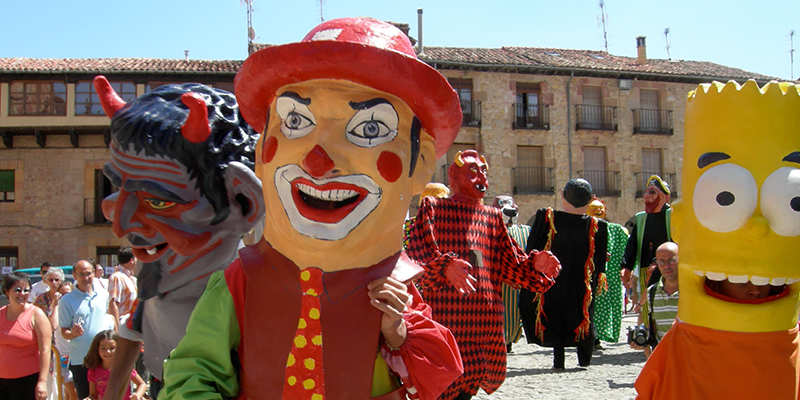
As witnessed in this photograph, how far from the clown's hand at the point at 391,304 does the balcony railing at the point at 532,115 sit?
22.4 metres

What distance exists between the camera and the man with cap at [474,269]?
4.09 meters

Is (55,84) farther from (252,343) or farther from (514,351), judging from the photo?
(252,343)

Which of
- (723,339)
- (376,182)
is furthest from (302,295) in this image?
(723,339)

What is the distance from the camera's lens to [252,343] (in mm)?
2197

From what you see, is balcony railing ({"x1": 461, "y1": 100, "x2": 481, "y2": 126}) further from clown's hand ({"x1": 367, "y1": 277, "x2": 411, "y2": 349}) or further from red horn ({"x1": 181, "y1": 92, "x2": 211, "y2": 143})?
clown's hand ({"x1": 367, "y1": 277, "x2": 411, "y2": 349})

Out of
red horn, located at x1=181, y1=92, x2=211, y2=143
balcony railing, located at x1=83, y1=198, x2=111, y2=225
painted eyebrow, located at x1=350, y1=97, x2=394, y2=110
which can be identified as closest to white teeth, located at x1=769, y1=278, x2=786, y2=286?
painted eyebrow, located at x1=350, y1=97, x2=394, y2=110

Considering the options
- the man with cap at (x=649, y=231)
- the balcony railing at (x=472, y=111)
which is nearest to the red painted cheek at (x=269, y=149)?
the man with cap at (x=649, y=231)

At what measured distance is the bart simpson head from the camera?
106 inches

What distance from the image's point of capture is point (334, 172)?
2164 mm

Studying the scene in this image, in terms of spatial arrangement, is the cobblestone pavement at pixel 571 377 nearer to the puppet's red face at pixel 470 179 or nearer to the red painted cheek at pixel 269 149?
the puppet's red face at pixel 470 179

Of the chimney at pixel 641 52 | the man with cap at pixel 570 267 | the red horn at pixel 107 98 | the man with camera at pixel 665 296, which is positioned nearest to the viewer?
the red horn at pixel 107 98

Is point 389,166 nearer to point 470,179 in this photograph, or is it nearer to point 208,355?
point 208,355

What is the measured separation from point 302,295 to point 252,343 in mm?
230

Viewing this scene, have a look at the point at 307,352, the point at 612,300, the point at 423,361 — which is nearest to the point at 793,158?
the point at 423,361
